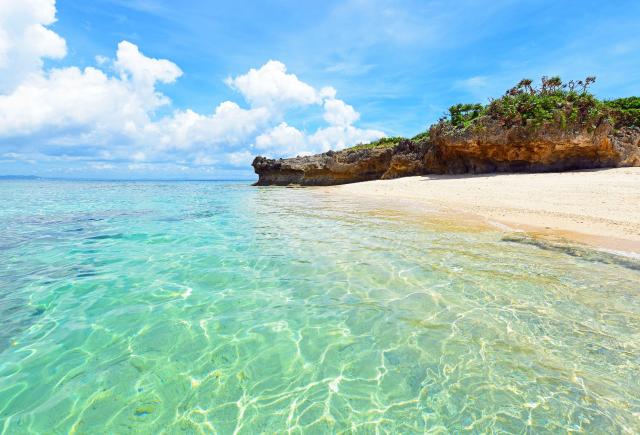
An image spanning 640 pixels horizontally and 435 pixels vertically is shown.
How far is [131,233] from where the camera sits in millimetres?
10906

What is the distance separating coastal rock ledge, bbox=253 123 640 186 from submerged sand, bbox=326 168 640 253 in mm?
3564

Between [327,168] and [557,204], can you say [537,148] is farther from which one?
[327,168]

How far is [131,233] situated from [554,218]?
1471 centimetres

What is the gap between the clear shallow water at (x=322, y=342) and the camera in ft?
9.54

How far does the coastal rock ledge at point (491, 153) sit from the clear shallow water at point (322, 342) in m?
19.6

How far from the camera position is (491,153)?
2614cm

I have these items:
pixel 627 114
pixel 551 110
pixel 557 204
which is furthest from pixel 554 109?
pixel 557 204

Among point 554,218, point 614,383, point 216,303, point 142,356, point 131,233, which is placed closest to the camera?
point 614,383

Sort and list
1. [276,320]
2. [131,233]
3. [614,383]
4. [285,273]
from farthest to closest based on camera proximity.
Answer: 1. [131,233]
2. [285,273]
3. [276,320]
4. [614,383]

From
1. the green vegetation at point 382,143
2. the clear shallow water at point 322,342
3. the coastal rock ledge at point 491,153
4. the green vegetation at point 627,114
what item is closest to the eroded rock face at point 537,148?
the coastal rock ledge at point 491,153

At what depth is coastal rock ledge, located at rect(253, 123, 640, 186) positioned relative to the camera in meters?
22.0

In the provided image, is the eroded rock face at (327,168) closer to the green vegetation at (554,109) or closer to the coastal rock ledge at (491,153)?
the coastal rock ledge at (491,153)

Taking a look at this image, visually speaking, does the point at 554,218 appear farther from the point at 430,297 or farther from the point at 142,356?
the point at 142,356

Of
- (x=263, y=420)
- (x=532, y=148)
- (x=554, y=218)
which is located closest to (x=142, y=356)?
(x=263, y=420)
